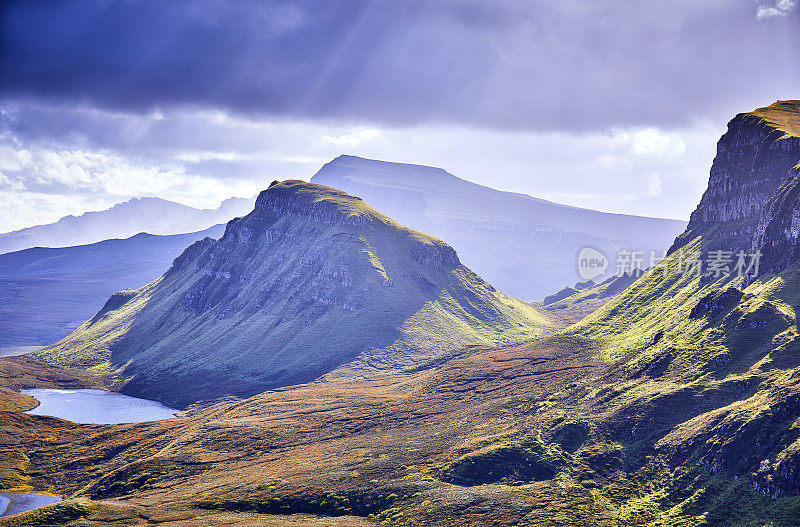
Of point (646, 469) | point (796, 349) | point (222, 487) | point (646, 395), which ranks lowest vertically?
point (222, 487)

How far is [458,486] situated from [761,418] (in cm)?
7657

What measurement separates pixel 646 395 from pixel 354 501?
92.4 meters

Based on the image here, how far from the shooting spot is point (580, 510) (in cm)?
14762

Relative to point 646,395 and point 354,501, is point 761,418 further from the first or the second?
point 354,501

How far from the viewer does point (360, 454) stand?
654 feet

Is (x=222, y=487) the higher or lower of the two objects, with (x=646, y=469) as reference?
lower

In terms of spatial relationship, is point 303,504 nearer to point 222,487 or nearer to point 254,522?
point 254,522

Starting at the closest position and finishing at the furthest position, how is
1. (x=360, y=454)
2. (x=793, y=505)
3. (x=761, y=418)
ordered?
(x=793, y=505) < (x=761, y=418) < (x=360, y=454)

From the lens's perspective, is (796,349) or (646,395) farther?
(646,395)

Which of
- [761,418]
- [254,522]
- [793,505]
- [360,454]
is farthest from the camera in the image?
[360,454]

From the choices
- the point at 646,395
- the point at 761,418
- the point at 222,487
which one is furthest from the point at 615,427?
the point at 222,487

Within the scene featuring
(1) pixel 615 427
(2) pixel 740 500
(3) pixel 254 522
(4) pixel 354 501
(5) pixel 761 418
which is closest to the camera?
(2) pixel 740 500

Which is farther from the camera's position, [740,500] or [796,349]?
[796,349]

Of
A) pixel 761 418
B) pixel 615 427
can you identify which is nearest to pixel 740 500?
pixel 761 418
